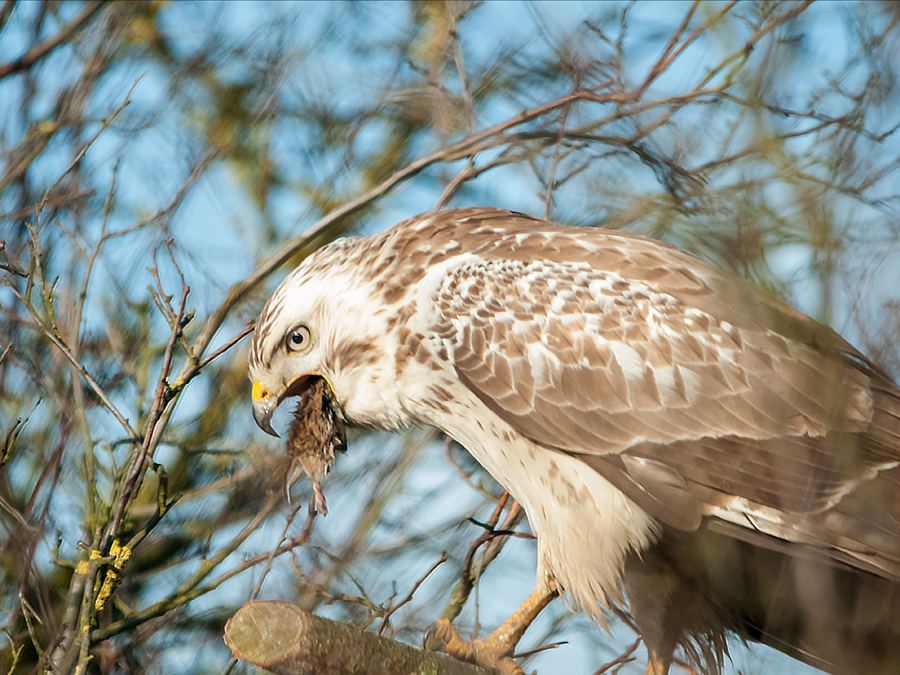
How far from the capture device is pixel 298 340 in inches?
126

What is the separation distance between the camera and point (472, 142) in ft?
10.3

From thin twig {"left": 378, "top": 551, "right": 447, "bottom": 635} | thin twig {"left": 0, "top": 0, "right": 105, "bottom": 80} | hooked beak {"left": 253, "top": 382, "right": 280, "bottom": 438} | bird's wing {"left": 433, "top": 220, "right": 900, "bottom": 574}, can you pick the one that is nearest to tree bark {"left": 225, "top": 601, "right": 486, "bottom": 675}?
thin twig {"left": 378, "top": 551, "right": 447, "bottom": 635}

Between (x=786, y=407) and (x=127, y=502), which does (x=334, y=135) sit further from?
(x=786, y=407)

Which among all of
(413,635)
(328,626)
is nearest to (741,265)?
(328,626)

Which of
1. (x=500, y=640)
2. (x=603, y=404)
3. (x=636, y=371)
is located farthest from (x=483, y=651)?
(x=636, y=371)

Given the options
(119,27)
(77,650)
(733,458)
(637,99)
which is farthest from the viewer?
(119,27)

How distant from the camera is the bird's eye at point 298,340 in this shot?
3.18 metres

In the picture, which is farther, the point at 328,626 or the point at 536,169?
the point at 536,169

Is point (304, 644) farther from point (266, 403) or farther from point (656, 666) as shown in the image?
point (266, 403)

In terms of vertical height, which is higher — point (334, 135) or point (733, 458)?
point (334, 135)

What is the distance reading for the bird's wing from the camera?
8.18 feet

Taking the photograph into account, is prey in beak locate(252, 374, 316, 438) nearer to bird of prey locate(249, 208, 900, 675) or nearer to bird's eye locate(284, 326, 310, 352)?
bird of prey locate(249, 208, 900, 675)

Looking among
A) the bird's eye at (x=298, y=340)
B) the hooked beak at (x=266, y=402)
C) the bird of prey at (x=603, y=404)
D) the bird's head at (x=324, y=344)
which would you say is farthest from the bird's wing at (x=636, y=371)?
the hooked beak at (x=266, y=402)

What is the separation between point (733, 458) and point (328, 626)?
127 centimetres
